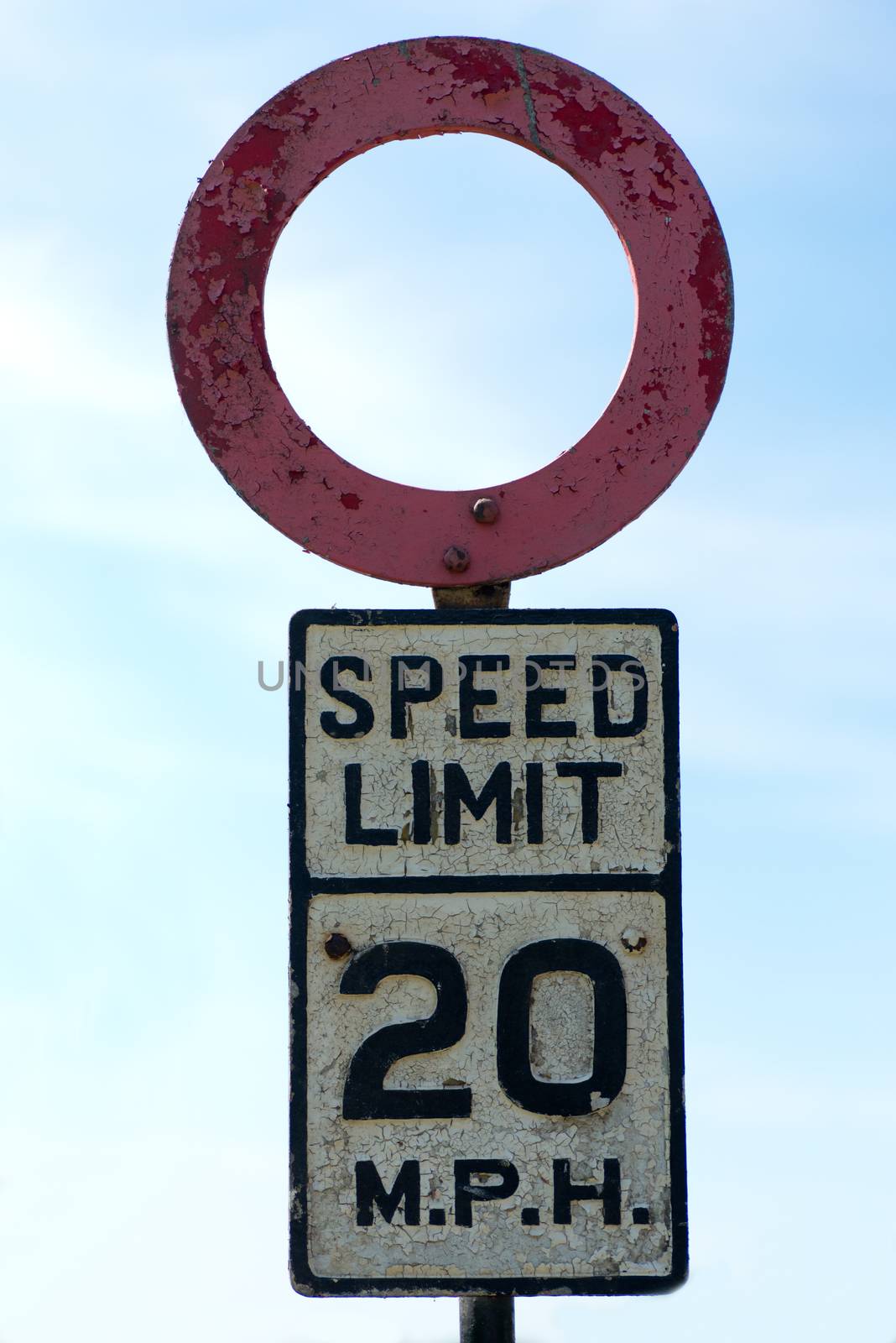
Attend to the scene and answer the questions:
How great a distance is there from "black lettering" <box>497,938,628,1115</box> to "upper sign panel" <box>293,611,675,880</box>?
0.13 m

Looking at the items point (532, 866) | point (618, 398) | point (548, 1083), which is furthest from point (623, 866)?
point (618, 398)

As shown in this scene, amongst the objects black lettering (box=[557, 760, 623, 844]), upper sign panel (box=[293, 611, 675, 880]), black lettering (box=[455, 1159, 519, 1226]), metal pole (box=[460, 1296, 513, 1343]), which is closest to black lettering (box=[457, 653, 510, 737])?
upper sign panel (box=[293, 611, 675, 880])

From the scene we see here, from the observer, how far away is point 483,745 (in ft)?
10.1

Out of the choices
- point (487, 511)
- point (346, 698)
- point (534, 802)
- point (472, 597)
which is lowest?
point (534, 802)

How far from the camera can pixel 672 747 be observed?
122 inches

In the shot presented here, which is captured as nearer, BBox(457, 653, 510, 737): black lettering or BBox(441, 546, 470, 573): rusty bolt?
BBox(457, 653, 510, 737): black lettering

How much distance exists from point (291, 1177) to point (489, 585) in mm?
1013

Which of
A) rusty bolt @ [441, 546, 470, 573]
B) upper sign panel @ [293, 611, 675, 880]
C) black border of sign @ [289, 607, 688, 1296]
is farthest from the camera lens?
rusty bolt @ [441, 546, 470, 573]

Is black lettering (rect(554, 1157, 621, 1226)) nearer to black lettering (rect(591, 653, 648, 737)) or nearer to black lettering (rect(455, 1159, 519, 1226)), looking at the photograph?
black lettering (rect(455, 1159, 519, 1226))

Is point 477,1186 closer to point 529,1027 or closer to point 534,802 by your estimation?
point 529,1027

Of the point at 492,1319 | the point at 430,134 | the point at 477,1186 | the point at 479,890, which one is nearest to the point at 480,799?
the point at 479,890

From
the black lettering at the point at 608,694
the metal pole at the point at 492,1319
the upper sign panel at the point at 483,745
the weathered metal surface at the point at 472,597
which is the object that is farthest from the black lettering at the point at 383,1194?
the weathered metal surface at the point at 472,597

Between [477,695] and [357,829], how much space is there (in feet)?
0.94

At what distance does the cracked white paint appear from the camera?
295 centimetres
